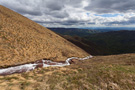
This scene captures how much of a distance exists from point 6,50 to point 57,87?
1847 cm

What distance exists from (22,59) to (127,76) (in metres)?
22.1

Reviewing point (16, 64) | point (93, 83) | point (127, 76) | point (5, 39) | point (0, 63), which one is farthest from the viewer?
point (5, 39)

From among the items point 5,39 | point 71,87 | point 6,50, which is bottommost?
point 71,87

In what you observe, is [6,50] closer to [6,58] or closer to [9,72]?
[6,58]

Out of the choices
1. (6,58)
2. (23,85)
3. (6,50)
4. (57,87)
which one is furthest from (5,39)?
(57,87)

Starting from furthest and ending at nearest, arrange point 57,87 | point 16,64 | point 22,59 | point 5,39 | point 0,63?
point 5,39
point 22,59
point 16,64
point 0,63
point 57,87

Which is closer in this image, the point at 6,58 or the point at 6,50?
the point at 6,58

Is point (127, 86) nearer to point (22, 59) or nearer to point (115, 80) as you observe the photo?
point (115, 80)

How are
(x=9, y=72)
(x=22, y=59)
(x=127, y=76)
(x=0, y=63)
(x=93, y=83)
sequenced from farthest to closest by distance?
1. (x=22, y=59)
2. (x=0, y=63)
3. (x=9, y=72)
4. (x=127, y=76)
5. (x=93, y=83)

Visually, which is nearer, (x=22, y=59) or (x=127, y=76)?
(x=127, y=76)

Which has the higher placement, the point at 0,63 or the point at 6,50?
the point at 6,50

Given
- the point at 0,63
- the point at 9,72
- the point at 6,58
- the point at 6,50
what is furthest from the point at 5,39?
the point at 9,72

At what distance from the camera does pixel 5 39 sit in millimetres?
22797

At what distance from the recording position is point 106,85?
9109 millimetres
